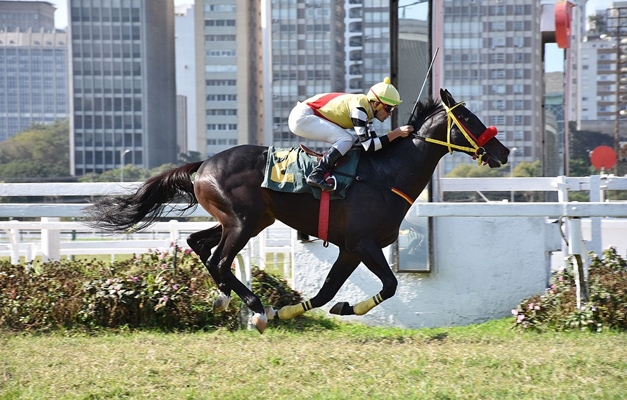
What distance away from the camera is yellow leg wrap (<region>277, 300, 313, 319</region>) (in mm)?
6637

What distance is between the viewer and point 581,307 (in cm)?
702

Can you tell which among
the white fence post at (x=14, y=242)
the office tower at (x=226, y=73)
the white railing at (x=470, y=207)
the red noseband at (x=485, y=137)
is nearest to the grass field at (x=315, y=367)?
the white railing at (x=470, y=207)

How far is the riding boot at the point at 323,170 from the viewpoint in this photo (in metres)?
6.45

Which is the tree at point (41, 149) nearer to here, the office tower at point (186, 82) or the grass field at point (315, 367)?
the office tower at point (186, 82)

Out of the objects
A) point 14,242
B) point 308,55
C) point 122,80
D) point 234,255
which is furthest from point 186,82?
point 234,255

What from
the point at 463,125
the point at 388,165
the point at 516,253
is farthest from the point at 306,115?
the point at 516,253

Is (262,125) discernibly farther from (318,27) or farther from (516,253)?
(516,253)

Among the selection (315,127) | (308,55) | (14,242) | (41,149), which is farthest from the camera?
(41,149)

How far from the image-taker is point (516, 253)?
813 centimetres

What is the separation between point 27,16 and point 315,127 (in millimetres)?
172928

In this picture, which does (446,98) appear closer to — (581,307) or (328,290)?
(328,290)

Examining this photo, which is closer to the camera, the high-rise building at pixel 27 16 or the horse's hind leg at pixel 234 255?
the horse's hind leg at pixel 234 255

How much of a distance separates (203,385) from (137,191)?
282cm

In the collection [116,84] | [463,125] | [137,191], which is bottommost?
[137,191]
